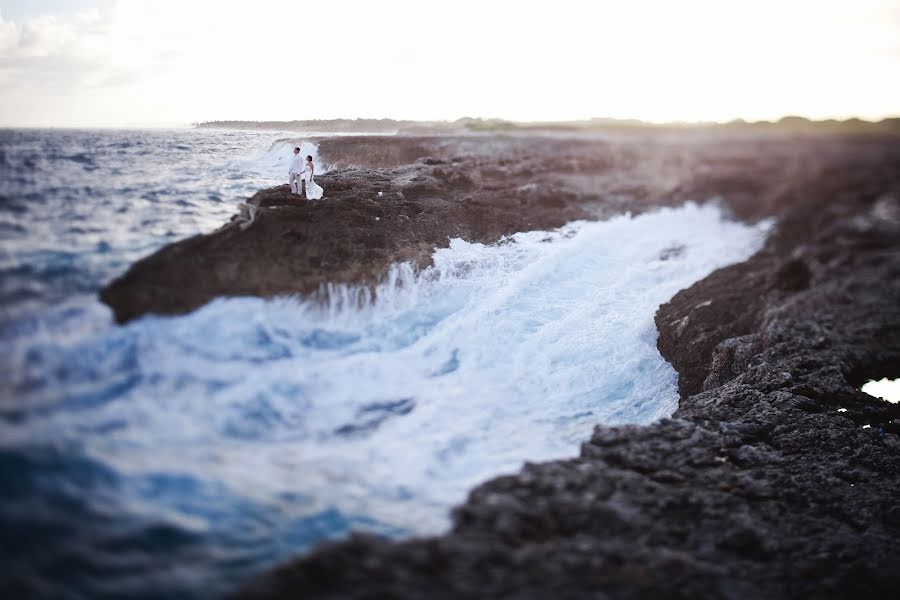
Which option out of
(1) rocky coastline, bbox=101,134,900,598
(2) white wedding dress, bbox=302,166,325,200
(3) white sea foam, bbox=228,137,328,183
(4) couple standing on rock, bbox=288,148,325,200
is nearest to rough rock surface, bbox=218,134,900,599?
(1) rocky coastline, bbox=101,134,900,598

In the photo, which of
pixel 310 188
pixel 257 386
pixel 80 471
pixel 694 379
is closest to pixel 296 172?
pixel 310 188

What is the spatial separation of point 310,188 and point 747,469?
416 inches

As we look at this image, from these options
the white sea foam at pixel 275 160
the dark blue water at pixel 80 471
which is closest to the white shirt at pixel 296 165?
the white sea foam at pixel 275 160

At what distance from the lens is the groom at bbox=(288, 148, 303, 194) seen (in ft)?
41.5

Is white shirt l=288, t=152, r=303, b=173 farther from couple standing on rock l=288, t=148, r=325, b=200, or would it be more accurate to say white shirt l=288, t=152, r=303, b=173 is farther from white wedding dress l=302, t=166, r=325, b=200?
white wedding dress l=302, t=166, r=325, b=200

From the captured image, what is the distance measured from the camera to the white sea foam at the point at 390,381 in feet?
22.0

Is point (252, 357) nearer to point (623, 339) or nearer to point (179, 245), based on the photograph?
point (179, 245)

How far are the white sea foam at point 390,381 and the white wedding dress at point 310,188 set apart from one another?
10.6 feet

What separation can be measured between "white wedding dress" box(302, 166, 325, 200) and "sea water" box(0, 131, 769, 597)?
1522mm

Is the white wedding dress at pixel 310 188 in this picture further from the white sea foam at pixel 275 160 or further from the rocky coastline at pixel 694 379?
the white sea foam at pixel 275 160

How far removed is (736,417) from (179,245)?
995cm

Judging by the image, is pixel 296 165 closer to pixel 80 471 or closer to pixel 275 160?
pixel 275 160

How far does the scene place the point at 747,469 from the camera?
8.69 metres

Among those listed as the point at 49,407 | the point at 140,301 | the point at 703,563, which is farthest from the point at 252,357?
the point at 703,563
